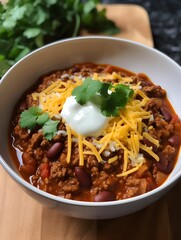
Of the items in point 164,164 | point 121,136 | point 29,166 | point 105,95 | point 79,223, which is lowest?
point 79,223

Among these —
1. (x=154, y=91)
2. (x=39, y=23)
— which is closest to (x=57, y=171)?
(x=154, y=91)

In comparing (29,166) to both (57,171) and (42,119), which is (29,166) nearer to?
(57,171)

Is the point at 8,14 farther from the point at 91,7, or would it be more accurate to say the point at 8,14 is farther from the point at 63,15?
the point at 91,7

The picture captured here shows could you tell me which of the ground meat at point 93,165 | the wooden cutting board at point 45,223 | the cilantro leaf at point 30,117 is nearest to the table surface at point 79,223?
the wooden cutting board at point 45,223

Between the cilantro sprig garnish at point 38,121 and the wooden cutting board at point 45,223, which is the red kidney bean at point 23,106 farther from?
the wooden cutting board at point 45,223

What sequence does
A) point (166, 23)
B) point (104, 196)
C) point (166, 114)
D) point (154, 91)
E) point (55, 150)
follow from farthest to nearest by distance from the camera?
point (166, 23)
point (154, 91)
point (166, 114)
point (55, 150)
point (104, 196)
